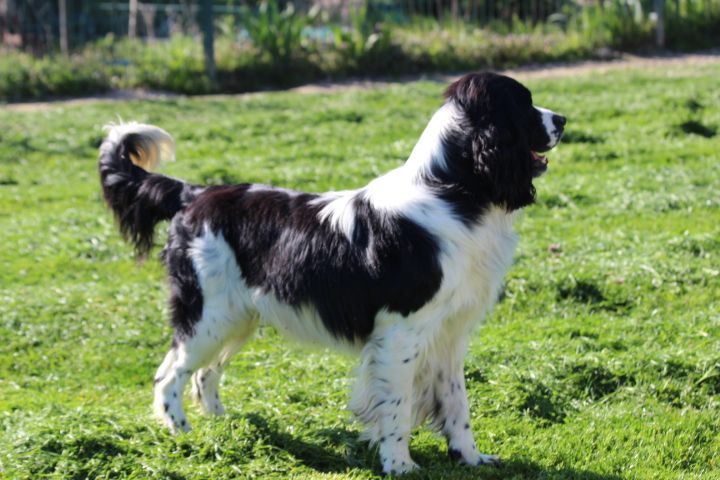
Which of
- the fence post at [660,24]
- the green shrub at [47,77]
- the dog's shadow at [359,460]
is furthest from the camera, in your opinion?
the fence post at [660,24]

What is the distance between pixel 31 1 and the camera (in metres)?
21.1

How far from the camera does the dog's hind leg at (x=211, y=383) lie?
18.1 ft

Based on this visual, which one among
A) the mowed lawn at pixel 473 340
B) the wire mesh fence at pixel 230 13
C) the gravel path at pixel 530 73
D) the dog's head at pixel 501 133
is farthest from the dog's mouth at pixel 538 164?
the wire mesh fence at pixel 230 13

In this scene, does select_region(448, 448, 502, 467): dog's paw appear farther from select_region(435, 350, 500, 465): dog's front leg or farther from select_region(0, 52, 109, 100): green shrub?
select_region(0, 52, 109, 100): green shrub

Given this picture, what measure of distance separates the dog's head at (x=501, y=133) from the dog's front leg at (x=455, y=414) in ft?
2.97

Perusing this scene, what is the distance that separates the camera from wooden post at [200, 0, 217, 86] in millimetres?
16984

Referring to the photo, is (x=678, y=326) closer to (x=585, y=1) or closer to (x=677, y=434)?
(x=677, y=434)

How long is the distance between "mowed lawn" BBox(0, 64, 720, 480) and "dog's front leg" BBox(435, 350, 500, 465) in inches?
4.7

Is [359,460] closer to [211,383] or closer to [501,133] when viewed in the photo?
[211,383]

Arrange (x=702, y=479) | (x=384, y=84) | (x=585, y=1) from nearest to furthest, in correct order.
A: (x=702, y=479), (x=384, y=84), (x=585, y=1)

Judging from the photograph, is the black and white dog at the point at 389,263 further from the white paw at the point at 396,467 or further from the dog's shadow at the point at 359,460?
the dog's shadow at the point at 359,460

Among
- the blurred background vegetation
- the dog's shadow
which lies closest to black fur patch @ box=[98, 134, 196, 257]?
the dog's shadow

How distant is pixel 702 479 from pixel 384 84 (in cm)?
1278

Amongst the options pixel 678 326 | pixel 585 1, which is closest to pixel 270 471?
pixel 678 326
